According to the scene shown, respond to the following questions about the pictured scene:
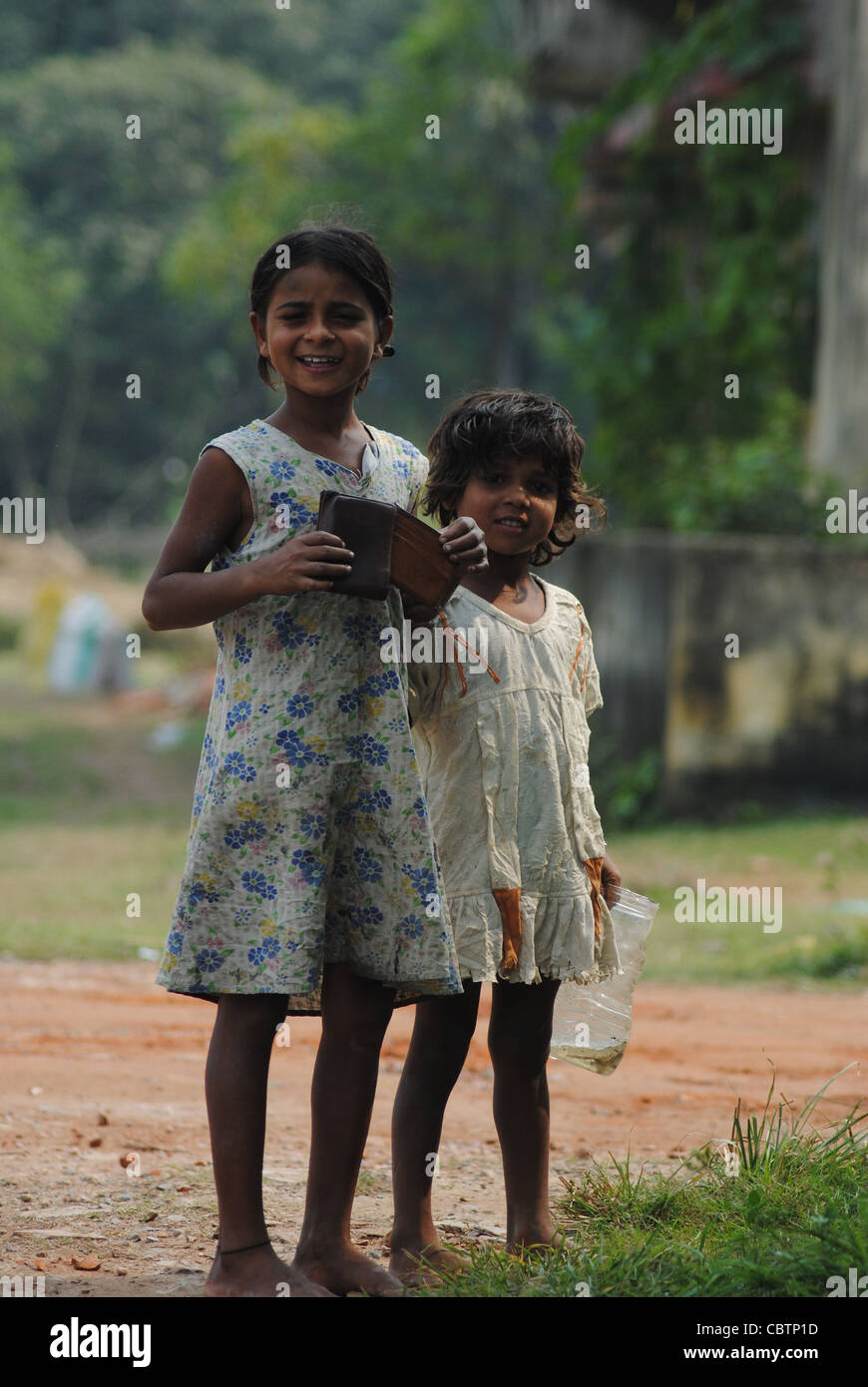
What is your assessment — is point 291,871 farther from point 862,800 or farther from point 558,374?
point 558,374

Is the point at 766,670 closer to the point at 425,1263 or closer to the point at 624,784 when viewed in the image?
the point at 624,784

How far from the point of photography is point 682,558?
9375 millimetres

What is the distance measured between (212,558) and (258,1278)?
3.98 ft

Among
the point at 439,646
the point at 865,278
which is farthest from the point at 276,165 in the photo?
the point at 439,646

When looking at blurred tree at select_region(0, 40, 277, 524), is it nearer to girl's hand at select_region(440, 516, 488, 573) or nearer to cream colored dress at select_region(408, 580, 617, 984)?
cream colored dress at select_region(408, 580, 617, 984)

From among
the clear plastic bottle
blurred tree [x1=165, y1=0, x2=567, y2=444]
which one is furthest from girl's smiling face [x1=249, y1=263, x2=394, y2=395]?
blurred tree [x1=165, y1=0, x2=567, y2=444]

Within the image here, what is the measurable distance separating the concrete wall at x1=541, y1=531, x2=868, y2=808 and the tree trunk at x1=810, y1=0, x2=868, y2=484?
4.18 feet

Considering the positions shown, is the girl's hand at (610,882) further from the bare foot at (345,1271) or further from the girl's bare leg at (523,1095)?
the bare foot at (345,1271)

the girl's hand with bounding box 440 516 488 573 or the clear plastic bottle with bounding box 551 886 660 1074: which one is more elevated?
the girl's hand with bounding box 440 516 488 573

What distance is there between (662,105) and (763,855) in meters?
6.26

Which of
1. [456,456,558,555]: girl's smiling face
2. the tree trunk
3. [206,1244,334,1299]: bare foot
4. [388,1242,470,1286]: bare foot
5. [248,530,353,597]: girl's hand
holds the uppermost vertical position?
the tree trunk

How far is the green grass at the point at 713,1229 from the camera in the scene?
2.63 m

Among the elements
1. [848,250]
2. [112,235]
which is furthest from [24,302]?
[848,250]

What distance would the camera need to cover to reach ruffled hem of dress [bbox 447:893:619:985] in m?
2.79
